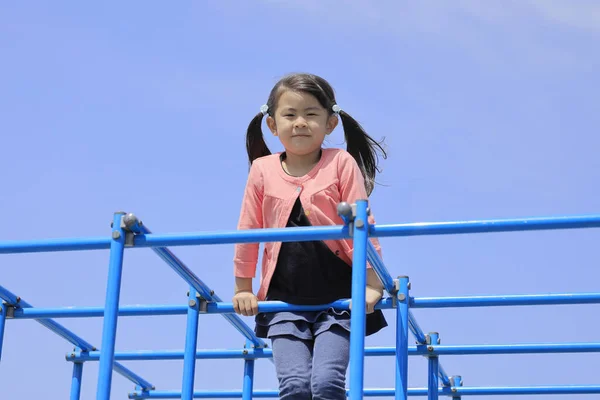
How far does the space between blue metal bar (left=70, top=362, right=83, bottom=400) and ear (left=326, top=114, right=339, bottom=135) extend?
160cm

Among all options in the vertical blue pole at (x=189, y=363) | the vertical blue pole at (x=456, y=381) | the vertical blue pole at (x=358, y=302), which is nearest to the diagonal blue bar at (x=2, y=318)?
the vertical blue pole at (x=189, y=363)

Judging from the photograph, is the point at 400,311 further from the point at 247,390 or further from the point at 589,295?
the point at 247,390

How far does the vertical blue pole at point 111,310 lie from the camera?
8.68 ft

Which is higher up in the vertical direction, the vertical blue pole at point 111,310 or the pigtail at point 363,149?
the pigtail at point 363,149

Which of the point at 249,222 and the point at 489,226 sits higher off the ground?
the point at 249,222

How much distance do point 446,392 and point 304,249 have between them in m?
1.38

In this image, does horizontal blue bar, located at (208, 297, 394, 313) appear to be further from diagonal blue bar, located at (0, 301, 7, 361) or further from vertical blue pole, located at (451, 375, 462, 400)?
vertical blue pole, located at (451, 375, 462, 400)

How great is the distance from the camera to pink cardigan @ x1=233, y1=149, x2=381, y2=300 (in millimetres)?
3201

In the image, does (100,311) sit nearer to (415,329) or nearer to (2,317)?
(2,317)

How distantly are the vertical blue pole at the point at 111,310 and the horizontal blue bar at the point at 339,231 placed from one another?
0.17 ft

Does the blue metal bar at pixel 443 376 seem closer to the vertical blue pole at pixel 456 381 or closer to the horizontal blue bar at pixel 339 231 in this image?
the vertical blue pole at pixel 456 381

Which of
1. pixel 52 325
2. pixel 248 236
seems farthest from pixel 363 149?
pixel 52 325

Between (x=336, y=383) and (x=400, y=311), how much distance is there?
0.35m

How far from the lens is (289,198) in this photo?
10.6ft
